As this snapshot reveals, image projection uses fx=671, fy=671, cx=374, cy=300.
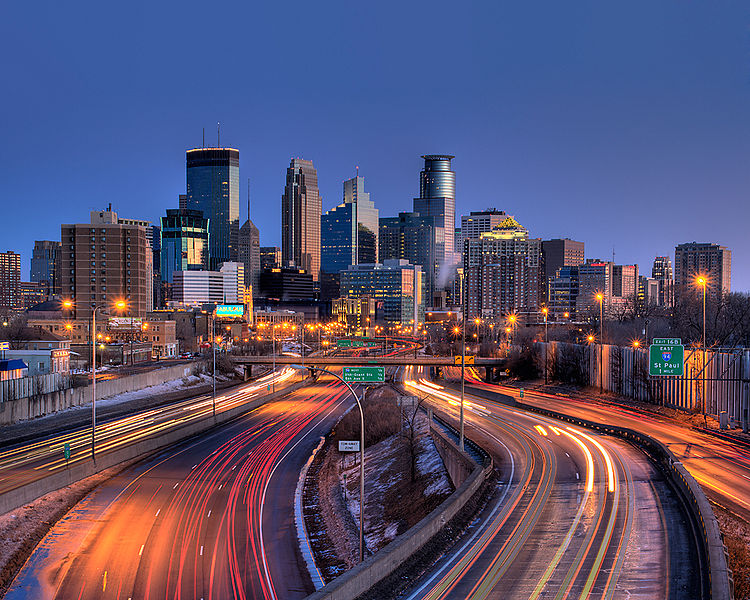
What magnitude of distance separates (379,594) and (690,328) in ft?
298

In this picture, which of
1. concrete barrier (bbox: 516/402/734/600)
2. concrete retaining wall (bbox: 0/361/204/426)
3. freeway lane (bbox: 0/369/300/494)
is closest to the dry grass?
freeway lane (bbox: 0/369/300/494)

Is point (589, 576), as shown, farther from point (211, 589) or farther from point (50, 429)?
point (50, 429)

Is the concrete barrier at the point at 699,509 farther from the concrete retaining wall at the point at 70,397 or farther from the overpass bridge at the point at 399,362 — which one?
the overpass bridge at the point at 399,362

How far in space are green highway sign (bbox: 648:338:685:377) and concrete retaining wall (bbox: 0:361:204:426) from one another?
56634 millimetres

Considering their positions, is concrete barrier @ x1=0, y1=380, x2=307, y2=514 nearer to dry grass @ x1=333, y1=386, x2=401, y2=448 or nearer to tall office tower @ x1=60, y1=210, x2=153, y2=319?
dry grass @ x1=333, y1=386, x2=401, y2=448

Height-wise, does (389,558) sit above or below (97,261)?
below

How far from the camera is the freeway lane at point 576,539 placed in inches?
861

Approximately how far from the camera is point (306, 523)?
39688mm

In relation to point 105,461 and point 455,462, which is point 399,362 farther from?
point 455,462

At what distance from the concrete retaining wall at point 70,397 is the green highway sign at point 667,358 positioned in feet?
186

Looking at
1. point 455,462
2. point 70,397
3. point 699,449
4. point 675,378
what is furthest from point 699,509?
point 70,397

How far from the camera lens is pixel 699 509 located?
26766 mm

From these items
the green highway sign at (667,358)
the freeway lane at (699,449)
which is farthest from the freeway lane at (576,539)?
the green highway sign at (667,358)

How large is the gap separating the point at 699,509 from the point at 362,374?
69.3 ft
